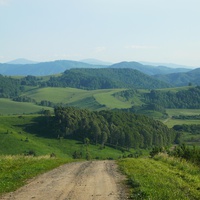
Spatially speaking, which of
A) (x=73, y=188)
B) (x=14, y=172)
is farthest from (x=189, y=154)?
(x=73, y=188)

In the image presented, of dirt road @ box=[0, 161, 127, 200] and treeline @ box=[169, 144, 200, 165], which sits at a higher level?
dirt road @ box=[0, 161, 127, 200]

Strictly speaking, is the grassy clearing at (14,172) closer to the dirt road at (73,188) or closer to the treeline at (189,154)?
the dirt road at (73,188)

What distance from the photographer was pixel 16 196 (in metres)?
23.3

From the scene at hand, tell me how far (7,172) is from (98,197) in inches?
605

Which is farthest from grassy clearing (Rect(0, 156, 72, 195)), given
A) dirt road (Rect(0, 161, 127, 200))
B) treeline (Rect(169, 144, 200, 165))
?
treeline (Rect(169, 144, 200, 165))

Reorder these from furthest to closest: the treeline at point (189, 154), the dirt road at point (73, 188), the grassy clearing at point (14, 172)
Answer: the treeline at point (189, 154), the grassy clearing at point (14, 172), the dirt road at point (73, 188)

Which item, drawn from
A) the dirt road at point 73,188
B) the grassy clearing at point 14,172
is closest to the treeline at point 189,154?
the dirt road at point 73,188

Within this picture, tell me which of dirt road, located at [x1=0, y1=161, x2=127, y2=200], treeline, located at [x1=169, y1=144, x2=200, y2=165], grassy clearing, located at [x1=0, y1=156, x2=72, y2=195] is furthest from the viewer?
treeline, located at [x1=169, y1=144, x2=200, y2=165]

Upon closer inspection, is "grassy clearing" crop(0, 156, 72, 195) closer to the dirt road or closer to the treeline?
the dirt road

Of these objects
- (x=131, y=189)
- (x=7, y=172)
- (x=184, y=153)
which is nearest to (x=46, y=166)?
(x=7, y=172)

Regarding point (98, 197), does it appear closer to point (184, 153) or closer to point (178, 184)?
point (178, 184)

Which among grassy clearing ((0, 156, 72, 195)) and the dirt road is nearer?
the dirt road

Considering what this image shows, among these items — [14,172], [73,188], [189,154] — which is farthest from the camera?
[189,154]

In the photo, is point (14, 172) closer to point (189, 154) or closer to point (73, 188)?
point (73, 188)
